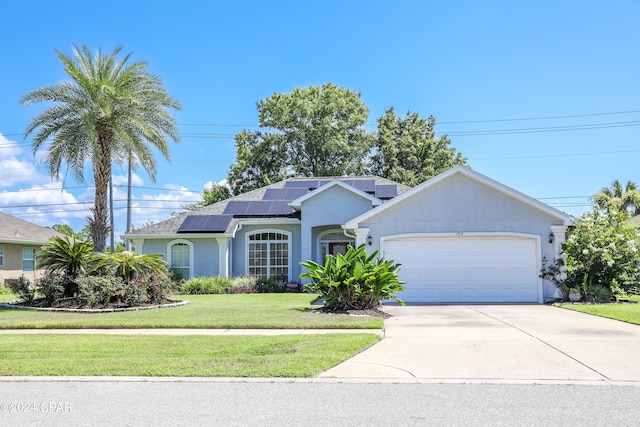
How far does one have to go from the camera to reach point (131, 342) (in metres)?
9.36

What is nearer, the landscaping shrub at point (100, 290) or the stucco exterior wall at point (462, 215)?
the landscaping shrub at point (100, 290)

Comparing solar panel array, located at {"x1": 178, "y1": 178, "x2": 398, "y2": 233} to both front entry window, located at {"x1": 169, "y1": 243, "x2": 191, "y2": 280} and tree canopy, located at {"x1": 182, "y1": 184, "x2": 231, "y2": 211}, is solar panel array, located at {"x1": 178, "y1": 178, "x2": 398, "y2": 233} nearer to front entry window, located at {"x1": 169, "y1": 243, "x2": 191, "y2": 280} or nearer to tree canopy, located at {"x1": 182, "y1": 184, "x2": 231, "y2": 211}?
front entry window, located at {"x1": 169, "y1": 243, "x2": 191, "y2": 280}

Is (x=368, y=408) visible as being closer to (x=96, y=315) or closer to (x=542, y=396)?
(x=542, y=396)

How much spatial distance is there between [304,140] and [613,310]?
30.1 metres

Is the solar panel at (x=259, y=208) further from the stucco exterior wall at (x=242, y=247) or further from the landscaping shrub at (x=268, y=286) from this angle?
the landscaping shrub at (x=268, y=286)

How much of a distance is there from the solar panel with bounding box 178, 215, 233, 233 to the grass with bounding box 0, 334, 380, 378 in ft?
41.4

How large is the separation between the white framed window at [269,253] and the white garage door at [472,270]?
273 inches

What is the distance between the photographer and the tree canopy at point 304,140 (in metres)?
41.0

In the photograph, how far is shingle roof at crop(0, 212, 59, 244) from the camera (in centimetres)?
2790

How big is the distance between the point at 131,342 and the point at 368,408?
5.60 meters

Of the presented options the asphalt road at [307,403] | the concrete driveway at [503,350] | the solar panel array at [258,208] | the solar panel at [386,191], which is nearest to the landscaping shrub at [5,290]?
the solar panel array at [258,208]

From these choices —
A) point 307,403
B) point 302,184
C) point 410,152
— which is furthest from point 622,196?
point 307,403

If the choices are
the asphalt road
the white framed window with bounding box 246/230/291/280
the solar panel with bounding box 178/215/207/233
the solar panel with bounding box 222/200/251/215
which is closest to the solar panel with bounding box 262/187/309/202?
the solar panel with bounding box 222/200/251/215

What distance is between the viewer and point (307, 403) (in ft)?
18.1
